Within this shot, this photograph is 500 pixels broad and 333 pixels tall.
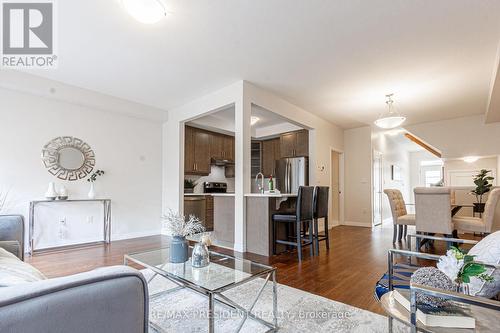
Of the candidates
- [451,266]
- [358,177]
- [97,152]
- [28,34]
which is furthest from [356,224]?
[28,34]

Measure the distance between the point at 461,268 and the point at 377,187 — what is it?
6.90 metres

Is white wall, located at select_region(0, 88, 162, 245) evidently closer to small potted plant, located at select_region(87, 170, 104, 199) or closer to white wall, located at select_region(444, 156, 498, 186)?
small potted plant, located at select_region(87, 170, 104, 199)

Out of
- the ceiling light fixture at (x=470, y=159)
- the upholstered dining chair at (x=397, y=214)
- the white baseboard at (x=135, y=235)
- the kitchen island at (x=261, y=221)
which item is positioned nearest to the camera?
the kitchen island at (x=261, y=221)

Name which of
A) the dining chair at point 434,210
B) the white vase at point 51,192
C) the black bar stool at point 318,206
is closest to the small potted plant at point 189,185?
the white vase at point 51,192

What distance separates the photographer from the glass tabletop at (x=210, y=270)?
5.29 feet

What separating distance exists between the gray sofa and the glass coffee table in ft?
2.24

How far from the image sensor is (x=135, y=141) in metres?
5.23

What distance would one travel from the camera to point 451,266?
1.10m

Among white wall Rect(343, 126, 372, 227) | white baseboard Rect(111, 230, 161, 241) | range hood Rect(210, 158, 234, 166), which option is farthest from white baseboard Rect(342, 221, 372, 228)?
white baseboard Rect(111, 230, 161, 241)

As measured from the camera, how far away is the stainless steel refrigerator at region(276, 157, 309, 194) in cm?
581

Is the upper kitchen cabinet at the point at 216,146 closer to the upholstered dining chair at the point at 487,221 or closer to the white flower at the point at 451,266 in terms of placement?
the upholstered dining chair at the point at 487,221

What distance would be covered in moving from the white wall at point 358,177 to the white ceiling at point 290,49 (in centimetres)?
211

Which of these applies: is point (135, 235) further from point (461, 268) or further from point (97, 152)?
point (461, 268)

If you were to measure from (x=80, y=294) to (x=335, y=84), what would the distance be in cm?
429
